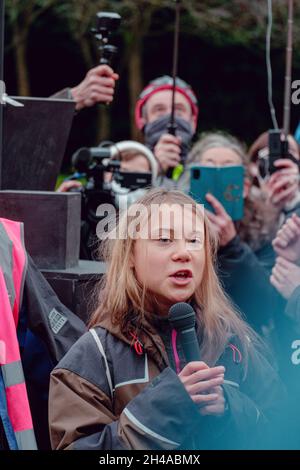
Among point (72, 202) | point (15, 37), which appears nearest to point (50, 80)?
point (15, 37)

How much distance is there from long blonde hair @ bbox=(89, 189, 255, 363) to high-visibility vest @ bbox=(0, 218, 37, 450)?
210 mm

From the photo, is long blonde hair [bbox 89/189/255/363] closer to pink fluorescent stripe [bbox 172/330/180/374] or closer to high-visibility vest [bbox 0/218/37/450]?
pink fluorescent stripe [bbox 172/330/180/374]

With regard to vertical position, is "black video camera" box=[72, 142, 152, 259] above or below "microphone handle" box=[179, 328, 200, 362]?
above

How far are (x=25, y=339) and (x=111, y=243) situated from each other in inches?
13.6

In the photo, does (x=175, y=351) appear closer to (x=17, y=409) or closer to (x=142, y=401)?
(x=142, y=401)

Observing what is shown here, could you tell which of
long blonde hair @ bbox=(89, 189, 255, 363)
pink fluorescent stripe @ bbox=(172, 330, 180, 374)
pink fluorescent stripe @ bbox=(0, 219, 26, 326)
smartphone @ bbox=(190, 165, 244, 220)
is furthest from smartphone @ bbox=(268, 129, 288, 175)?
pink fluorescent stripe @ bbox=(172, 330, 180, 374)

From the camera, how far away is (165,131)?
13.8 feet

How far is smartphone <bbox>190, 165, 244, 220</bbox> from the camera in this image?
3.65 m

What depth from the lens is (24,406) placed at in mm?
2316

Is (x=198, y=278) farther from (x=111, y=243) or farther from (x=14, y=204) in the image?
(x=14, y=204)

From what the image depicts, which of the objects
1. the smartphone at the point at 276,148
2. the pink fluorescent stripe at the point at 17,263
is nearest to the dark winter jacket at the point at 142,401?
the pink fluorescent stripe at the point at 17,263

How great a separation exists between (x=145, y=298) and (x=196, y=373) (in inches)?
14.0

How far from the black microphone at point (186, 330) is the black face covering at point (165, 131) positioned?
2.16 meters

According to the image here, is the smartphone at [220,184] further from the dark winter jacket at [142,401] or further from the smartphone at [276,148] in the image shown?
the dark winter jacket at [142,401]
